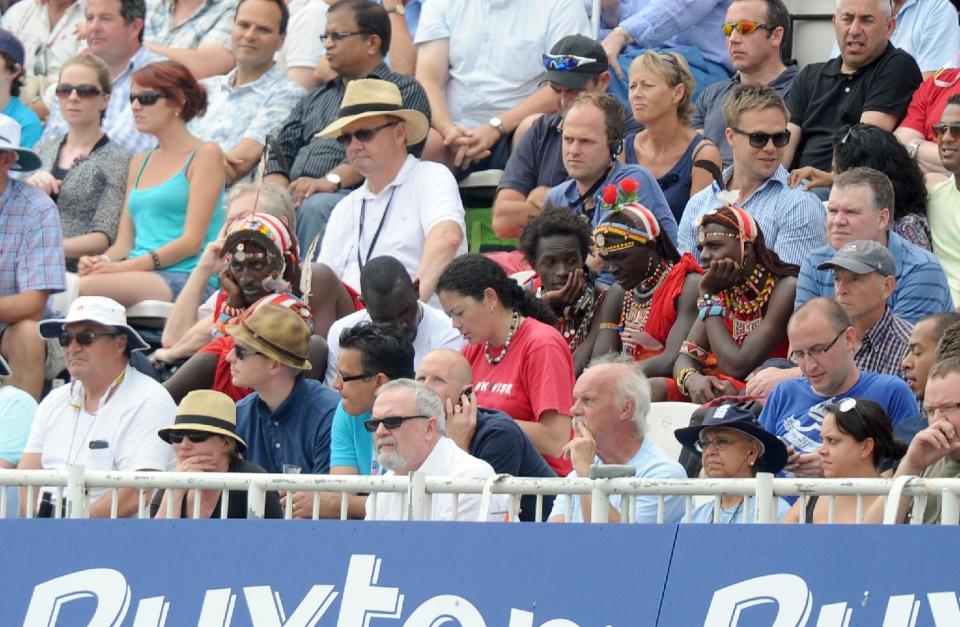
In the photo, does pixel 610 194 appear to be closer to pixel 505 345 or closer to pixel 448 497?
pixel 505 345

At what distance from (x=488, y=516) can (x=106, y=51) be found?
7548 millimetres

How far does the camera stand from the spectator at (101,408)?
8.29m

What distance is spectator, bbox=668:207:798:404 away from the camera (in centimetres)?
812

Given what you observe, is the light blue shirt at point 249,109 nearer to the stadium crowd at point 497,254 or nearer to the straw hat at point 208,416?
the stadium crowd at point 497,254

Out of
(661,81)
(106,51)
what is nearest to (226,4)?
(106,51)

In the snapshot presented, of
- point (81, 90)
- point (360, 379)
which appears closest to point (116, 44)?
point (81, 90)

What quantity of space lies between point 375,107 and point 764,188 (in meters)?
2.10

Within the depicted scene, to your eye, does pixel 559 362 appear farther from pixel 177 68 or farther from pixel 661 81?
pixel 177 68

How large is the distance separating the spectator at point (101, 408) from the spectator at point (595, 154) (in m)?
2.24

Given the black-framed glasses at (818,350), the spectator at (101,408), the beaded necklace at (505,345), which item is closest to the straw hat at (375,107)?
the spectator at (101,408)

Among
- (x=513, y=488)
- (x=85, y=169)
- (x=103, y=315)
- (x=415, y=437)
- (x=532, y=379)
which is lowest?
(x=85, y=169)

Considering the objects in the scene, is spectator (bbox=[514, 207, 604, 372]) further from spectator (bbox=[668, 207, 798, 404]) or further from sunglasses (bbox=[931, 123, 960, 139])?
sunglasses (bbox=[931, 123, 960, 139])

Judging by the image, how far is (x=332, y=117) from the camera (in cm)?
1125

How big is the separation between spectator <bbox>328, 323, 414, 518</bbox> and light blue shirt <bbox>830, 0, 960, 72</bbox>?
3.73 metres
